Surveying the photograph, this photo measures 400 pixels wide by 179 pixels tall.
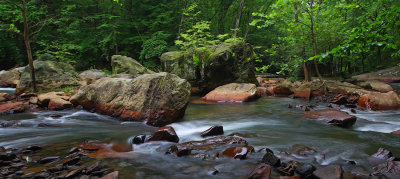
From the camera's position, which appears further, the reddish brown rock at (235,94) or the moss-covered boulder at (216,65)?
the moss-covered boulder at (216,65)

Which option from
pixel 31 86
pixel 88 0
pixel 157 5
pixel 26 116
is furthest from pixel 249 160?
pixel 88 0

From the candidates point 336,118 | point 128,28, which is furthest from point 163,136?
point 128,28

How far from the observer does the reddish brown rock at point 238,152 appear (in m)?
3.31

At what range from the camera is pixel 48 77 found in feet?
35.4

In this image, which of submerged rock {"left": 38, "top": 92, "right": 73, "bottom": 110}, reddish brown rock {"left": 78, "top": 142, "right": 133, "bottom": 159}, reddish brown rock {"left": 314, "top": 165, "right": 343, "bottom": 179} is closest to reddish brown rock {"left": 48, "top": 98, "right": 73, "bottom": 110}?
submerged rock {"left": 38, "top": 92, "right": 73, "bottom": 110}

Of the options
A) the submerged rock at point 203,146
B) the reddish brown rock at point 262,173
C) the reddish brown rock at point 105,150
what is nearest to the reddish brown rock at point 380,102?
the submerged rock at point 203,146

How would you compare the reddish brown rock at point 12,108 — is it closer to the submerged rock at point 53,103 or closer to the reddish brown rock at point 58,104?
the submerged rock at point 53,103

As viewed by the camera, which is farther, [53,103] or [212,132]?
[53,103]

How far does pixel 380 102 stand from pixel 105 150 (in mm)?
8019

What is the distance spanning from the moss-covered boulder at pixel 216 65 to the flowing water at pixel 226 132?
4403 millimetres

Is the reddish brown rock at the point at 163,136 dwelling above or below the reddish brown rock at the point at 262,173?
above

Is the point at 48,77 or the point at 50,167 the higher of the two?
the point at 48,77

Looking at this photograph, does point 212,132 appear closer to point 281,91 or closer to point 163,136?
point 163,136

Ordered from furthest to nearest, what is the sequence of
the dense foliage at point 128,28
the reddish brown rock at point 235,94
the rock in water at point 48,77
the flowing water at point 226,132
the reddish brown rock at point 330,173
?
the dense foliage at point 128,28
the rock in water at point 48,77
the reddish brown rock at point 235,94
the flowing water at point 226,132
the reddish brown rock at point 330,173
